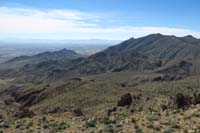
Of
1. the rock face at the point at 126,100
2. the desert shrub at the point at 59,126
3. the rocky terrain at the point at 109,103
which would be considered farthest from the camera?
the rock face at the point at 126,100

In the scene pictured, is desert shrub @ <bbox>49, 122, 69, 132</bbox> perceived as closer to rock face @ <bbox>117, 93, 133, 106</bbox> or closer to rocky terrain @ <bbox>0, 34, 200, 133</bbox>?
rocky terrain @ <bbox>0, 34, 200, 133</bbox>

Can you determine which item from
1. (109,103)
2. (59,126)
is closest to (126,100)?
(109,103)

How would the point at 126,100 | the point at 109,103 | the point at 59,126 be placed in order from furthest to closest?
the point at 109,103 → the point at 126,100 → the point at 59,126

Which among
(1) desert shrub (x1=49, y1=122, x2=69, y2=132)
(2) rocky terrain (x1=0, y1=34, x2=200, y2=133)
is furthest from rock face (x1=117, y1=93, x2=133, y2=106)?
(1) desert shrub (x1=49, y1=122, x2=69, y2=132)

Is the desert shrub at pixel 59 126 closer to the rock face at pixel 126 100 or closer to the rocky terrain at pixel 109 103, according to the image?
the rocky terrain at pixel 109 103

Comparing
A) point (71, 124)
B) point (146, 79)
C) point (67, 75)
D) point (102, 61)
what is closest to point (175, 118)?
point (71, 124)

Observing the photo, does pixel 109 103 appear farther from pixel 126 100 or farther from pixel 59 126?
pixel 59 126

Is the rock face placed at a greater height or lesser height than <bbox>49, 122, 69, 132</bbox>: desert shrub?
lesser

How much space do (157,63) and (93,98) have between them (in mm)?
121248

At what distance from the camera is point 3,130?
22.4 m

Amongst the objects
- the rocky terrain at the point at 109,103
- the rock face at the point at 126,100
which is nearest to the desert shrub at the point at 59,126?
the rocky terrain at the point at 109,103

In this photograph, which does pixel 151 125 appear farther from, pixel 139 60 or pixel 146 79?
pixel 139 60

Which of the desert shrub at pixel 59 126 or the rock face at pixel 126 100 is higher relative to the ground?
the desert shrub at pixel 59 126

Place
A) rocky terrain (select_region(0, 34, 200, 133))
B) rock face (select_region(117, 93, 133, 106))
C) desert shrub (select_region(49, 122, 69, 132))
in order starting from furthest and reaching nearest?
1. rock face (select_region(117, 93, 133, 106))
2. desert shrub (select_region(49, 122, 69, 132))
3. rocky terrain (select_region(0, 34, 200, 133))
